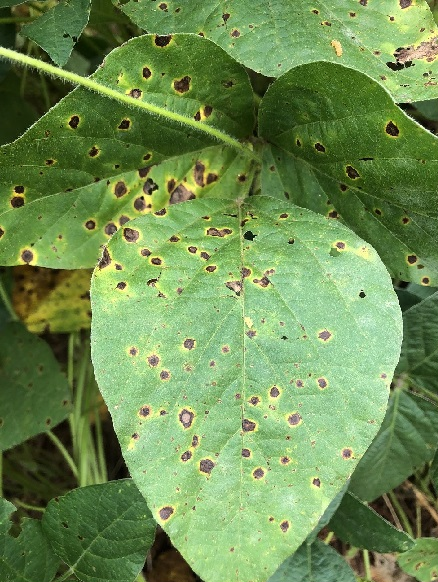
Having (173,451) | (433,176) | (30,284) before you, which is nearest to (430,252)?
(433,176)

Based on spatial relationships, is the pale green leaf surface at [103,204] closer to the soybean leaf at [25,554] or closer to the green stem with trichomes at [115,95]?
the green stem with trichomes at [115,95]

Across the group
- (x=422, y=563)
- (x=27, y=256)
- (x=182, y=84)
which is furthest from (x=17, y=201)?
(x=422, y=563)

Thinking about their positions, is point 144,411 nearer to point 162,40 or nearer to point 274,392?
point 274,392

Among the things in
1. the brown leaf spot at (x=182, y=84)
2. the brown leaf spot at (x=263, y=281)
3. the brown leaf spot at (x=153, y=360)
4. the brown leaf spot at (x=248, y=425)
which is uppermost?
the brown leaf spot at (x=182, y=84)

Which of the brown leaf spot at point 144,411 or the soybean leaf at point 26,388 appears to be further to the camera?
the soybean leaf at point 26,388

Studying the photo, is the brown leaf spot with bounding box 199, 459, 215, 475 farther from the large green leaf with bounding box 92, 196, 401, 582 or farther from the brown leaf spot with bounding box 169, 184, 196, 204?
the brown leaf spot with bounding box 169, 184, 196, 204

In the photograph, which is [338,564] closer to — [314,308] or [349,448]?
[349,448]

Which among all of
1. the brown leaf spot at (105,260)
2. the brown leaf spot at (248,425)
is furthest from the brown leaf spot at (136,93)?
the brown leaf spot at (248,425)
